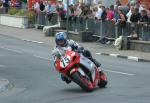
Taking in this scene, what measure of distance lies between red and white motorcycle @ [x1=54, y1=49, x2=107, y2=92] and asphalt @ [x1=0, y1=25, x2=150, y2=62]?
9.70 m

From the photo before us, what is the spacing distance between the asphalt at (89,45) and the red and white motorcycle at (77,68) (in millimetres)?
9698

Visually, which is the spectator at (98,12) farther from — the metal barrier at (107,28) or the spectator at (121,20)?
the spectator at (121,20)

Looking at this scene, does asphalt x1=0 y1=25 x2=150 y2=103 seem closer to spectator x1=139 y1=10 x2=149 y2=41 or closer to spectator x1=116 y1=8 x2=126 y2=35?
spectator x1=116 y1=8 x2=126 y2=35

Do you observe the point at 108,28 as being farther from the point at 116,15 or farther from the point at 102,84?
the point at 102,84

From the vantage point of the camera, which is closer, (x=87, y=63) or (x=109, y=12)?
(x=87, y=63)

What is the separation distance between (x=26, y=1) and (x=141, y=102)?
4142 centimetres

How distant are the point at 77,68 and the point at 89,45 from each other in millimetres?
16997

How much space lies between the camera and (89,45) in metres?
33.6

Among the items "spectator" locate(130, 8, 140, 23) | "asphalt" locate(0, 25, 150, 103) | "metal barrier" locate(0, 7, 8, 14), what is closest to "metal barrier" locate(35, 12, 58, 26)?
"metal barrier" locate(0, 7, 8, 14)

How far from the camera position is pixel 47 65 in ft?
80.1

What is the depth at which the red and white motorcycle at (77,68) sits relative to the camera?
54.1 ft

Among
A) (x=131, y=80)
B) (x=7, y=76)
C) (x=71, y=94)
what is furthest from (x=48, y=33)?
(x=71, y=94)

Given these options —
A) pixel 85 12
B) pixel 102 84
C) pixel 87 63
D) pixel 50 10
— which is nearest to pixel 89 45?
pixel 85 12

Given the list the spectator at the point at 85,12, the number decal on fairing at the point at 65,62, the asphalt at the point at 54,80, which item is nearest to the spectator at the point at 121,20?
the asphalt at the point at 54,80
